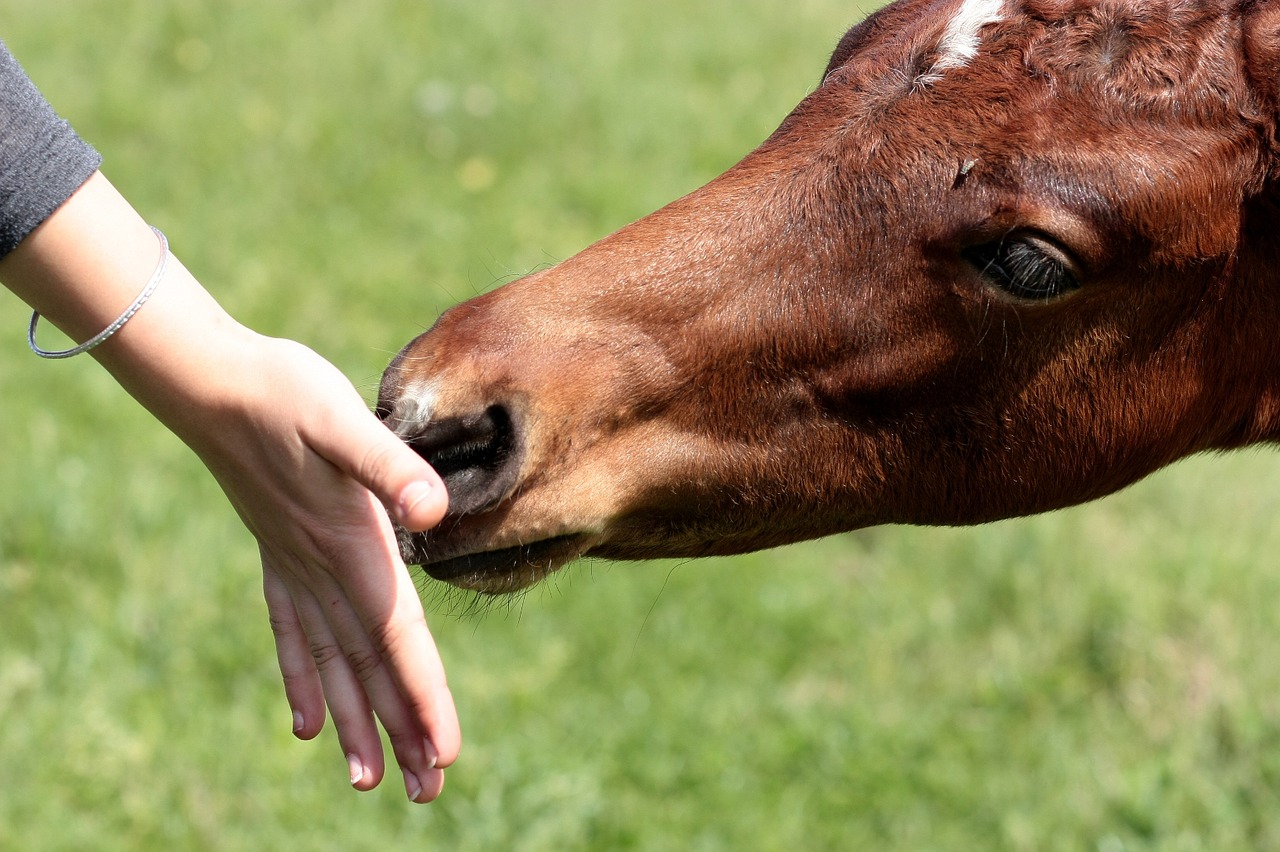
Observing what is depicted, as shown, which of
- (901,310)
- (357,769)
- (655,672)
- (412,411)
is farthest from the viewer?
(655,672)

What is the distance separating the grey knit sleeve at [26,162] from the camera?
179 cm

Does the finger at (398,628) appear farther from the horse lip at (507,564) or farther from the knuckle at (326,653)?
the horse lip at (507,564)

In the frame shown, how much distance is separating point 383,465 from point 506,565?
565mm

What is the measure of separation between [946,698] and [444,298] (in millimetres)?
3176

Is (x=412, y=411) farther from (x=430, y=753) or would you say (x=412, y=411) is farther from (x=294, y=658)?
(x=430, y=753)

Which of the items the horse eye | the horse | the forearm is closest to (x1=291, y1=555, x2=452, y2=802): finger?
the horse

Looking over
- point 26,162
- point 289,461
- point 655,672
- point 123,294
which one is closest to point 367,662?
point 289,461

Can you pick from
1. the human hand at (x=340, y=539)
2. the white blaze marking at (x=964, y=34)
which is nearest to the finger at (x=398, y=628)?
the human hand at (x=340, y=539)

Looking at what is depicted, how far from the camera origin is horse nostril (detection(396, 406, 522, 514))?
2023mm

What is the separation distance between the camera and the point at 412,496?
62.7 inches

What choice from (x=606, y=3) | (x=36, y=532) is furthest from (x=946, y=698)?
(x=606, y=3)

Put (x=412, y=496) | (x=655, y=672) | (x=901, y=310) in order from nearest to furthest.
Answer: (x=412, y=496) → (x=901, y=310) → (x=655, y=672)

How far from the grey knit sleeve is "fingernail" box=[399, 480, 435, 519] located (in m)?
0.66

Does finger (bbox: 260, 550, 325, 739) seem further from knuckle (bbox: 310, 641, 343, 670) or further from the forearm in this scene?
the forearm
